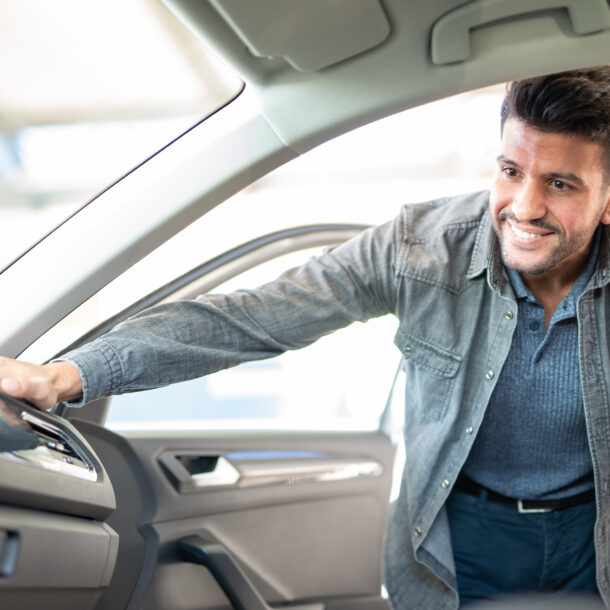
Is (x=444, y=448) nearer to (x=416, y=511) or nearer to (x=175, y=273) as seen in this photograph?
(x=416, y=511)

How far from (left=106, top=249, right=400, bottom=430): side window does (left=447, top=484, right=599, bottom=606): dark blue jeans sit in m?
0.63

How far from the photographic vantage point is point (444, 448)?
1743 mm

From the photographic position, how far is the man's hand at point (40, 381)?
1.07 m

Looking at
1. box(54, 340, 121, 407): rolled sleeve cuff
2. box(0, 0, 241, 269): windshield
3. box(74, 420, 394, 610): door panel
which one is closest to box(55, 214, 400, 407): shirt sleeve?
box(54, 340, 121, 407): rolled sleeve cuff

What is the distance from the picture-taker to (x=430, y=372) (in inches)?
69.5

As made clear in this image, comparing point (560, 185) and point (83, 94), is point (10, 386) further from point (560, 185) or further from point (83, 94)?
point (83, 94)

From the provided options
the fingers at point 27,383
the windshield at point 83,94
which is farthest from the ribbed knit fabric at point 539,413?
the fingers at point 27,383

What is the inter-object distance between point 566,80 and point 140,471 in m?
1.34

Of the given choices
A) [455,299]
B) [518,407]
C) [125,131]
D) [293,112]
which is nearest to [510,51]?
[293,112]

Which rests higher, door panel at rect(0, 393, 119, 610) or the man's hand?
the man's hand

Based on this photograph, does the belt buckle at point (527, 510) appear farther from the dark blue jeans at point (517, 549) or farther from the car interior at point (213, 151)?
the car interior at point (213, 151)

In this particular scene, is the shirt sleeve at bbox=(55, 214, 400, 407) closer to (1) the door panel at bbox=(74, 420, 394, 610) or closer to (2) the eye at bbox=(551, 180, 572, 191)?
(2) the eye at bbox=(551, 180, 572, 191)

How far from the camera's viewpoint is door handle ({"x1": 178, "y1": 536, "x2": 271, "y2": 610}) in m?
2.01

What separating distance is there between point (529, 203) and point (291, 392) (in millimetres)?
3581
